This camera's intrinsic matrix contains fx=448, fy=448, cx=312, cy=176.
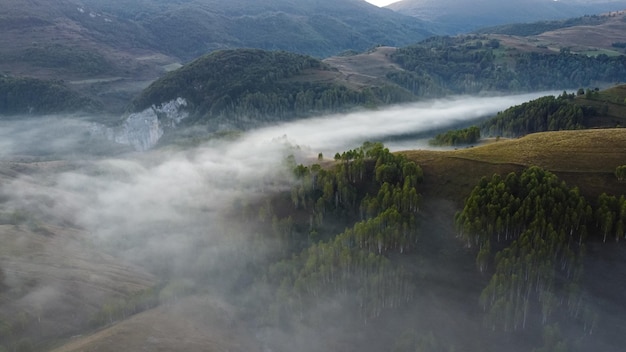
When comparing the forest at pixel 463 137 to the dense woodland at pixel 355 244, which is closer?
the dense woodland at pixel 355 244

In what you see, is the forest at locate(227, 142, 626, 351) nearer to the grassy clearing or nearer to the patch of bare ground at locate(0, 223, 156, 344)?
the grassy clearing

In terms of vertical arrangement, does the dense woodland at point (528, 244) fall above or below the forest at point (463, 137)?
below

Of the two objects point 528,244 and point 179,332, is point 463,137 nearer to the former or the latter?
point 528,244

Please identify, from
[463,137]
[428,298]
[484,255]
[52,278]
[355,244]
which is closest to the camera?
[428,298]

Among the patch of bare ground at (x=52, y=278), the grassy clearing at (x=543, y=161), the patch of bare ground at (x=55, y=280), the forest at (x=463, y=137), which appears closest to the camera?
the patch of bare ground at (x=52, y=278)

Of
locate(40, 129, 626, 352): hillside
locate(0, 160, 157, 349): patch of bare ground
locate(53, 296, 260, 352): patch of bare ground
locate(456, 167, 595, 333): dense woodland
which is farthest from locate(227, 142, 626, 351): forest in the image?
locate(0, 160, 157, 349): patch of bare ground

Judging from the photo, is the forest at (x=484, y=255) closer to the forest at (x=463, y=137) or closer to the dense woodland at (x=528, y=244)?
the dense woodland at (x=528, y=244)

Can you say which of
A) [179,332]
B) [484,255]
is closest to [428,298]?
[484,255]

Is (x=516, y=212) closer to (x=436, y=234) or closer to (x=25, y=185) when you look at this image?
(x=436, y=234)

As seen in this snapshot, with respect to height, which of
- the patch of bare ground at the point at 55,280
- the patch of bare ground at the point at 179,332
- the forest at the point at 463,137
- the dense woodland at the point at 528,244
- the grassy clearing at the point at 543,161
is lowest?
the patch of bare ground at the point at 179,332

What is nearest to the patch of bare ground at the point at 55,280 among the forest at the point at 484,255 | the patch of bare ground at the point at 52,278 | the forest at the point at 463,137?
the patch of bare ground at the point at 52,278
